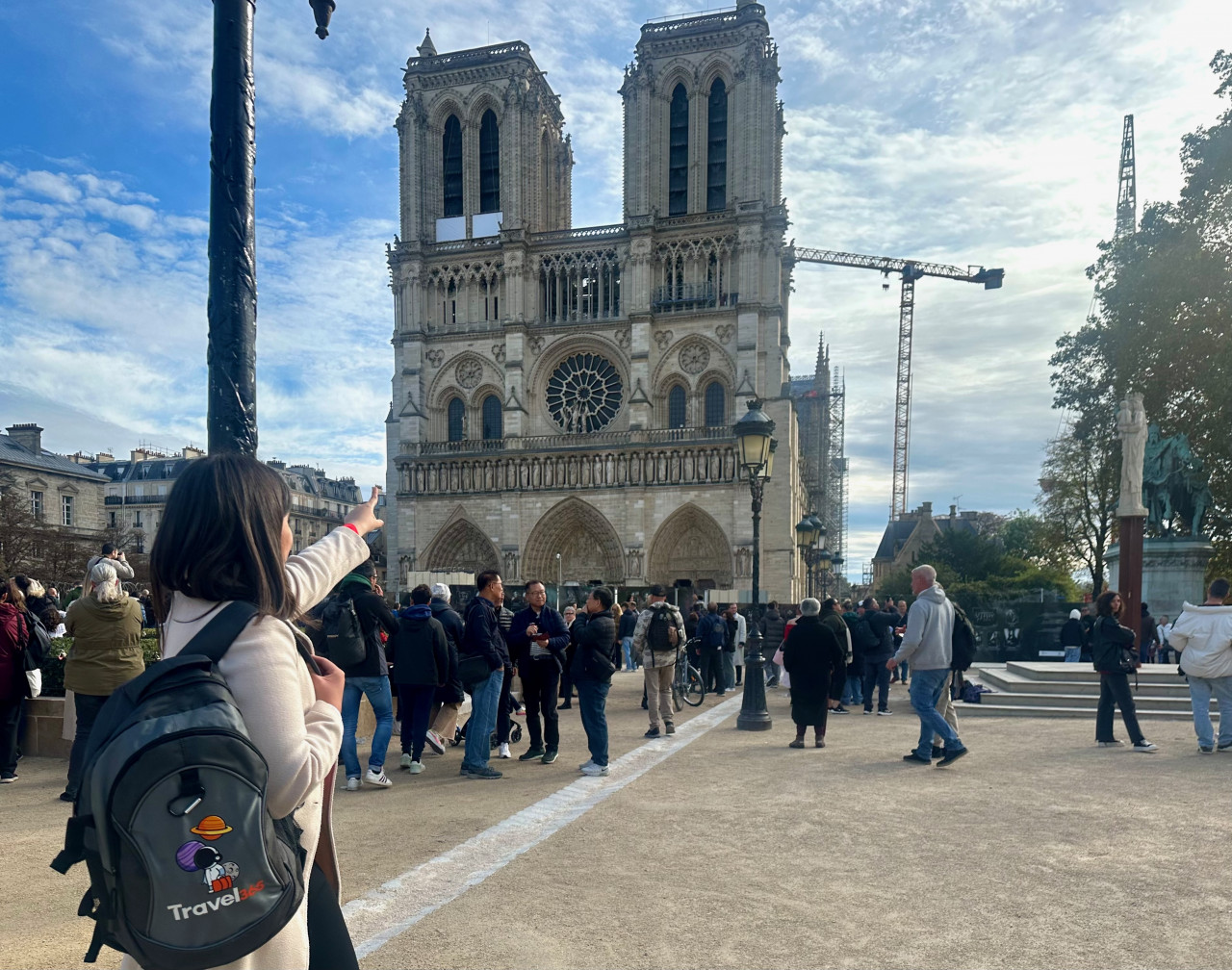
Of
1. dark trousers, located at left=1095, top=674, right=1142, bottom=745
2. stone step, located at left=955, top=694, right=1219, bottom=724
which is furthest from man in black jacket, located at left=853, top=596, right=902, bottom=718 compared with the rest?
dark trousers, located at left=1095, top=674, right=1142, bottom=745

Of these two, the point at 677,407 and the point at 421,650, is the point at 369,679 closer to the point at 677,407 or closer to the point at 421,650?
the point at 421,650

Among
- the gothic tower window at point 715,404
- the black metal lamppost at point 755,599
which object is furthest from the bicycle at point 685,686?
the gothic tower window at point 715,404

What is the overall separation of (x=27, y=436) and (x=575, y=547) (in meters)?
27.2

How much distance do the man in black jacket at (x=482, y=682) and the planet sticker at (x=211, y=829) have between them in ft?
18.8

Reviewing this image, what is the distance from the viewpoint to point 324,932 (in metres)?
1.85

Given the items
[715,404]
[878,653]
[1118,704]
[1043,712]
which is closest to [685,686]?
[878,653]

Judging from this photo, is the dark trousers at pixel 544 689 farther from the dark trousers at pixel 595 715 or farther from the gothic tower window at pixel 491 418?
the gothic tower window at pixel 491 418

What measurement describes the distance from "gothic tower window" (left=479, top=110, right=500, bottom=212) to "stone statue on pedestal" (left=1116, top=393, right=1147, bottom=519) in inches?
1257

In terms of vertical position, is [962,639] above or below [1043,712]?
above

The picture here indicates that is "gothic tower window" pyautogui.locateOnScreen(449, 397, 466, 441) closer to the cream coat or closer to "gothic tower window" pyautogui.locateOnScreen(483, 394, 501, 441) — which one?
"gothic tower window" pyautogui.locateOnScreen(483, 394, 501, 441)

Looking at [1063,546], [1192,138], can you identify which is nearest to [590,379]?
[1063,546]

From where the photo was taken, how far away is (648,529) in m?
37.6

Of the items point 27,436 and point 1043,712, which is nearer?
point 1043,712

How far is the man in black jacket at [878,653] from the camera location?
1157 cm
